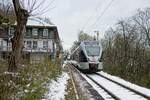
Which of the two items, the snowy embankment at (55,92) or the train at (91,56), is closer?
the snowy embankment at (55,92)

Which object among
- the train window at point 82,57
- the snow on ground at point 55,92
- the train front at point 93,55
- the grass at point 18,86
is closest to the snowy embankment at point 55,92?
the snow on ground at point 55,92

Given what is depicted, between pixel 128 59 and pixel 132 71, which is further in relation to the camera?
pixel 128 59

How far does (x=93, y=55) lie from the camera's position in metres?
36.3

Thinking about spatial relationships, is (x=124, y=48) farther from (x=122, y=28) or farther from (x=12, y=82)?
(x=12, y=82)

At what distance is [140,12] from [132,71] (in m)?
37.6

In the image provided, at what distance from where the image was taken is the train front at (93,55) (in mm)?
35938

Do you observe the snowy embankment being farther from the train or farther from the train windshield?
the train windshield

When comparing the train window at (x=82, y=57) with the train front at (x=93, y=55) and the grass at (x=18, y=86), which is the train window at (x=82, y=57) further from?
the grass at (x=18, y=86)

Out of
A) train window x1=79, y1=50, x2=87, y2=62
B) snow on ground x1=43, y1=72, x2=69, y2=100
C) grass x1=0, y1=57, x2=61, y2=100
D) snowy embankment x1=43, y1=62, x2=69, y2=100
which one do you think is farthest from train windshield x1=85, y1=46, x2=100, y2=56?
grass x1=0, y1=57, x2=61, y2=100

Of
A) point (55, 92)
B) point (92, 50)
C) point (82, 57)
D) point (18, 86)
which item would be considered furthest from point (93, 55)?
point (18, 86)

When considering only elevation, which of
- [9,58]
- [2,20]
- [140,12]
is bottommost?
[9,58]

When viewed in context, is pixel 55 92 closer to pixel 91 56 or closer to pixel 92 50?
pixel 91 56

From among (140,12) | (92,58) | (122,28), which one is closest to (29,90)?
(92,58)

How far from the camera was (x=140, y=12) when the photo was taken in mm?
68375
